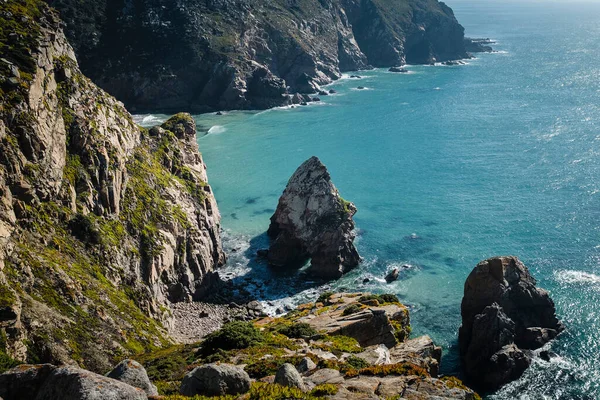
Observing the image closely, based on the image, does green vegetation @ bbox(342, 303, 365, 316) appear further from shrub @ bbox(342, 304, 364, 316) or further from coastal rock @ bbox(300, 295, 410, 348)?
coastal rock @ bbox(300, 295, 410, 348)

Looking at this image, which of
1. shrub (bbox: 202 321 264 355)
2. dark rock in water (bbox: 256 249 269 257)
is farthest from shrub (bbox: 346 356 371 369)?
dark rock in water (bbox: 256 249 269 257)

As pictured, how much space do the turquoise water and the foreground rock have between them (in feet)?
149

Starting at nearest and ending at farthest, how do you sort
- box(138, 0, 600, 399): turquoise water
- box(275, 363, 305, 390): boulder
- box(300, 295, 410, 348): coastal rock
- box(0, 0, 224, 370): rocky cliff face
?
1. box(275, 363, 305, 390): boulder
2. box(0, 0, 224, 370): rocky cliff face
3. box(300, 295, 410, 348): coastal rock
4. box(138, 0, 600, 399): turquoise water

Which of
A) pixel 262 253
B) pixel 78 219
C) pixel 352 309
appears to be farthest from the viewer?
pixel 262 253

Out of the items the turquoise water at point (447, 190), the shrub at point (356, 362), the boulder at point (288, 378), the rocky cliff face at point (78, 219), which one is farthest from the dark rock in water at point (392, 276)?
the boulder at point (288, 378)

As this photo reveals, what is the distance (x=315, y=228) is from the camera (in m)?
83.8

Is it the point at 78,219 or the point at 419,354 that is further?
the point at 78,219

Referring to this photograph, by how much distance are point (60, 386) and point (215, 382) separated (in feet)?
24.4

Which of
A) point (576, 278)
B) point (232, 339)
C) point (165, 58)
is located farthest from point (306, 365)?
point (165, 58)

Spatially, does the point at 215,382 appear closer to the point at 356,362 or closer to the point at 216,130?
the point at 356,362

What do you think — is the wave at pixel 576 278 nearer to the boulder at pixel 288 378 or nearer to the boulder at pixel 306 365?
the boulder at pixel 306 365

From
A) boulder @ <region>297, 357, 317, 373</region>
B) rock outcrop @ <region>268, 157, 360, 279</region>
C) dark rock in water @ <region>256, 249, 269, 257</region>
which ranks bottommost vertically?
dark rock in water @ <region>256, 249, 269, 257</region>

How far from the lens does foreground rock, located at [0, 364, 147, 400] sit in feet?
72.2

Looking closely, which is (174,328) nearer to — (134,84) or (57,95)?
(57,95)
